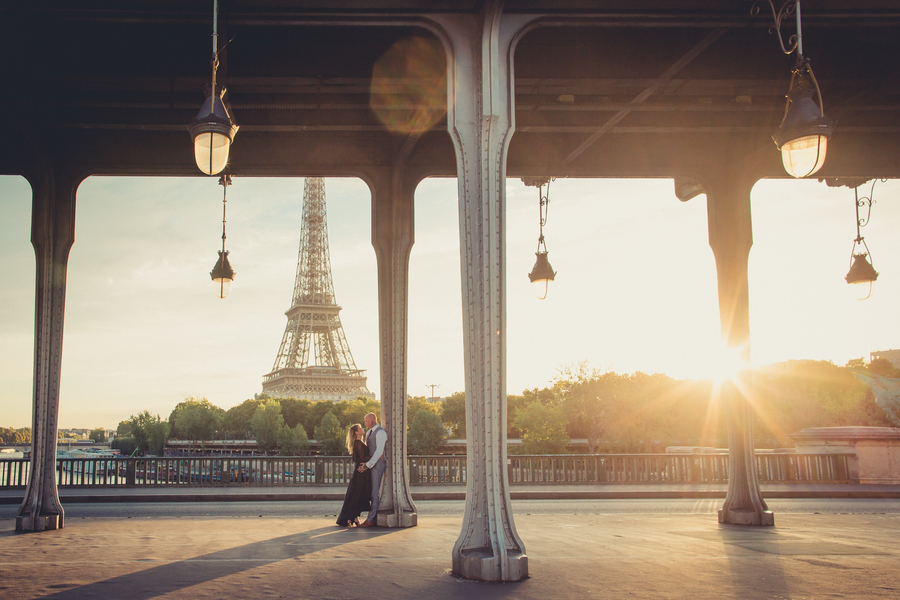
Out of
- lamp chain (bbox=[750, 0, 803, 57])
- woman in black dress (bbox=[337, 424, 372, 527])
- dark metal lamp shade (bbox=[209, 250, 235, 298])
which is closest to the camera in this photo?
lamp chain (bbox=[750, 0, 803, 57])

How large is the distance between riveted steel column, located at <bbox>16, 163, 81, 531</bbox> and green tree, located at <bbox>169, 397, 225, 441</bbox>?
10544 centimetres

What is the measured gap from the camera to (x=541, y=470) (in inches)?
824

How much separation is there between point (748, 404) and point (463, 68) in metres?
6.72

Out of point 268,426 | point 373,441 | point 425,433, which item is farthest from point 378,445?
point 268,426

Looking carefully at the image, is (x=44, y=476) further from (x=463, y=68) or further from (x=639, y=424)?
(x=639, y=424)

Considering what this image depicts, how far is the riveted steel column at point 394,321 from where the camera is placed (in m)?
10.8

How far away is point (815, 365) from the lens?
6862 cm

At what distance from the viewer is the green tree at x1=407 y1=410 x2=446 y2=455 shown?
68631mm

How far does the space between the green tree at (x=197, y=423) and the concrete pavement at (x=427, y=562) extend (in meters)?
104

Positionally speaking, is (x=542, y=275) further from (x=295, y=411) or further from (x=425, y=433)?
(x=295, y=411)

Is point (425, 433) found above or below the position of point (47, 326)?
below

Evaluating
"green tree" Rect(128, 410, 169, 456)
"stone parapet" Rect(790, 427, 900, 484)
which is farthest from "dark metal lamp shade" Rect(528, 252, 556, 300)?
"green tree" Rect(128, 410, 169, 456)

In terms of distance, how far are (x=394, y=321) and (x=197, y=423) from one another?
351 feet

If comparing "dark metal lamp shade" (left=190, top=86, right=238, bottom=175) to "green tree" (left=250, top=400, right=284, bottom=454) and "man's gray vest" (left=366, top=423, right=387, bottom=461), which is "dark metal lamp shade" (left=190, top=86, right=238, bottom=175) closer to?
"man's gray vest" (left=366, top=423, right=387, bottom=461)
